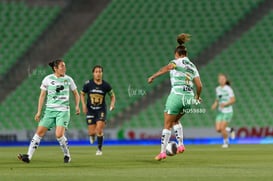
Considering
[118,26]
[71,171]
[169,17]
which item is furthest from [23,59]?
[71,171]

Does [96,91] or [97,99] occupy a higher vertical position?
[96,91]

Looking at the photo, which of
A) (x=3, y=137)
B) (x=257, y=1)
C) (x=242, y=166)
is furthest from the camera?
(x=257, y=1)

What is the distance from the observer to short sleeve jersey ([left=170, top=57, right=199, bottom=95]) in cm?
1438

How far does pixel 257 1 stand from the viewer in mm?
32125

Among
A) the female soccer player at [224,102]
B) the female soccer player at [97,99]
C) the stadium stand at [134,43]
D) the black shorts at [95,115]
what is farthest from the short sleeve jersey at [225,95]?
the black shorts at [95,115]

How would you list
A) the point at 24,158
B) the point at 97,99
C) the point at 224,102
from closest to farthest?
the point at 24,158, the point at 97,99, the point at 224,102

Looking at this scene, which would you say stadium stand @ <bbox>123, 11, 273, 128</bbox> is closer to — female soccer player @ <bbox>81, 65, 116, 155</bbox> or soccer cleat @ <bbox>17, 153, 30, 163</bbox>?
female soccer player @ <bbox>81, 65, 116, 155</bbox>

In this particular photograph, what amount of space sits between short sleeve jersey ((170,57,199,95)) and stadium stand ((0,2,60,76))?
1736 cm

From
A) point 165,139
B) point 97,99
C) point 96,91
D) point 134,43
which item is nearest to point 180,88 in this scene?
point 165,139

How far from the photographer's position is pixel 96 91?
1958 centimetres

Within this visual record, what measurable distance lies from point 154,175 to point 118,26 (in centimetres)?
2123

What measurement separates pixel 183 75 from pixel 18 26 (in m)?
18.7

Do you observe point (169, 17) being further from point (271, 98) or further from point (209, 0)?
point (271, 98)

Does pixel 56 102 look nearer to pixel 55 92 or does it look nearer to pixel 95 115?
pixel 55 92
